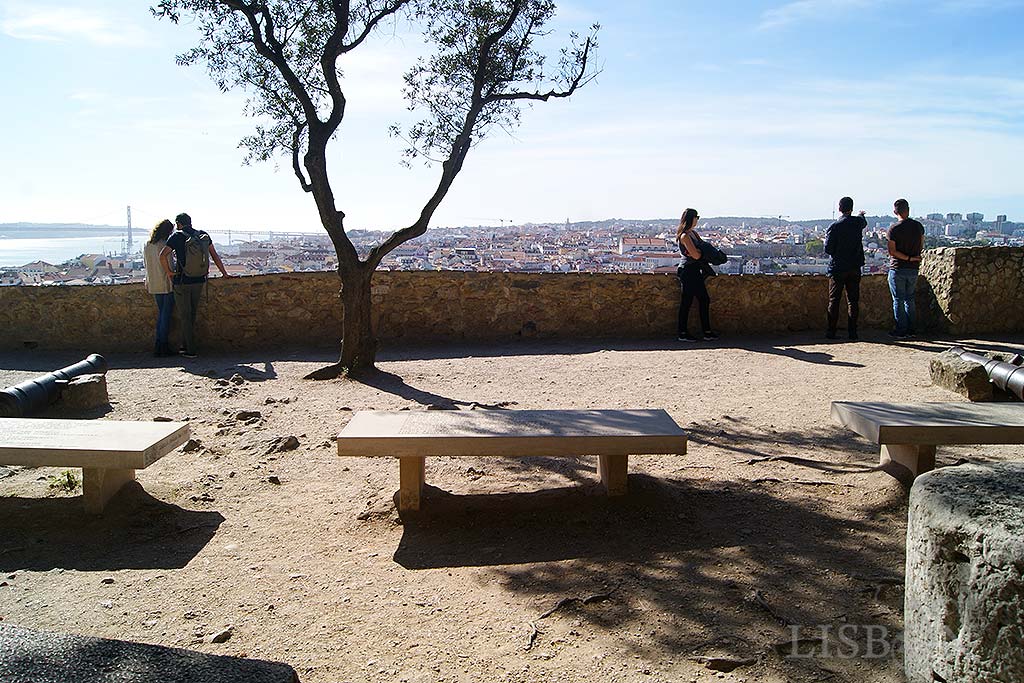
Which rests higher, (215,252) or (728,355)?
(215,252)

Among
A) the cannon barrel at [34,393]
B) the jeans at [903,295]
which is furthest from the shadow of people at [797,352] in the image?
the cannon barrel at [34,393]

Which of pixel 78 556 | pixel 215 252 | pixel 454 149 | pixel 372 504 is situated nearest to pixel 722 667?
pixel 372 504

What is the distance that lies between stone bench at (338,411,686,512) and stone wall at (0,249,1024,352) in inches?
243

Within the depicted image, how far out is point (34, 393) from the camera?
6.61m

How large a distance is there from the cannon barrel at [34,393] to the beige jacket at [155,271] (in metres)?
2.23

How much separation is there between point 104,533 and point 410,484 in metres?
1.61

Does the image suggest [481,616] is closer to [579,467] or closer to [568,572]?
[568,572]

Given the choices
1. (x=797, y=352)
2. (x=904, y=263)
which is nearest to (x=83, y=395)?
(x=797, y=352)

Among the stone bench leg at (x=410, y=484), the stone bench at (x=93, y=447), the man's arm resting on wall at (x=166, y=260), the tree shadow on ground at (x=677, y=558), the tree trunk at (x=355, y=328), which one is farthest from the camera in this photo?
the man's arm resting on wall at (x=166, y=260)

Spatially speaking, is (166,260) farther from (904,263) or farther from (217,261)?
(904,263)

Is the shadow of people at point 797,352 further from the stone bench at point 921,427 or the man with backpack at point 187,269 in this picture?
the man with backpack at point 187,269

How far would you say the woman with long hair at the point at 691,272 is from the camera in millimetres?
10297

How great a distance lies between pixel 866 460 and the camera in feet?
16.3

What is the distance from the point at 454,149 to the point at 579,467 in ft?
14.5
